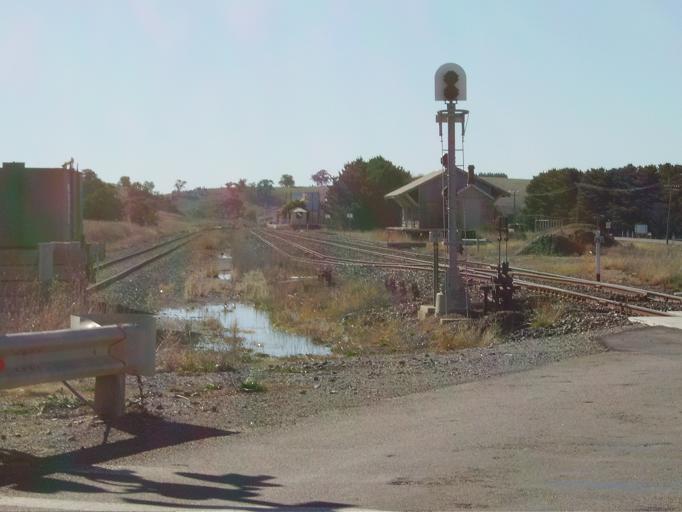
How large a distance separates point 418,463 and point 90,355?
3060 mm

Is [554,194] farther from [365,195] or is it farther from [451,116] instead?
[451,116]

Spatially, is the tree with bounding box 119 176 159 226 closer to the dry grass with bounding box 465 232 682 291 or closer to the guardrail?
the dry grass with bounding box 465 232 682 291

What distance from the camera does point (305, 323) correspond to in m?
25.1

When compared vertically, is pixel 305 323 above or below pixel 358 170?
below

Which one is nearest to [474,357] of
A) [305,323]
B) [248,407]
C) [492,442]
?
[248,407]

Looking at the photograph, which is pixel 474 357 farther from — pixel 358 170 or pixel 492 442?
pixel 358 170

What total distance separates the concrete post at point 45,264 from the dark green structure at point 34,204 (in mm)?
4208

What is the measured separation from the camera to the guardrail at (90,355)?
8375 mm

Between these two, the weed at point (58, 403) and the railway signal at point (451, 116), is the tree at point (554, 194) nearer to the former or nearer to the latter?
the railway signal at point (451, 116)

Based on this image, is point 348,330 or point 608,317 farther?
point 348,330

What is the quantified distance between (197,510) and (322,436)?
2368 millimetres

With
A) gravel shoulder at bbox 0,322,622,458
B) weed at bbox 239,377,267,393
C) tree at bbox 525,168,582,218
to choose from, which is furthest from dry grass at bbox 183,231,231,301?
tree at bbox 525,168,582,218

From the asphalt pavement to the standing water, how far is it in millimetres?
8022

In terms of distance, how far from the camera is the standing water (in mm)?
19500
